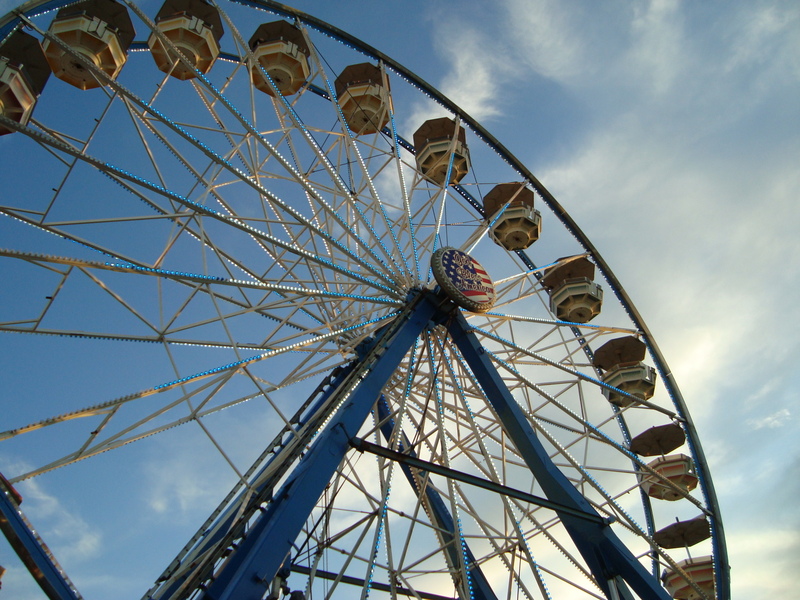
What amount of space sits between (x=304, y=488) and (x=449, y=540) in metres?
4.51

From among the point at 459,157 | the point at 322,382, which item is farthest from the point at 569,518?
the point at 459,157

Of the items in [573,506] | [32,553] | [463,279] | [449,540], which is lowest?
[32,553]

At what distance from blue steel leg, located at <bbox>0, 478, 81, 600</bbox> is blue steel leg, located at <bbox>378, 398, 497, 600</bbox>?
460 cm

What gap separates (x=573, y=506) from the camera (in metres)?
7.40

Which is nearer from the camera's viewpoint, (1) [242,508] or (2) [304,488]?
(2) [304,488]

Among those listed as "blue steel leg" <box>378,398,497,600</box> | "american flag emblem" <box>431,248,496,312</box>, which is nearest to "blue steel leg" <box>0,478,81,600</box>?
"blue steel leg" <box>378,398,497,600</box>

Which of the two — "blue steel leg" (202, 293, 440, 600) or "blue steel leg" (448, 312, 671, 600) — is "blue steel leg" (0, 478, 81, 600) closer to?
"blue steel leg" (202, 293, 440, 600)

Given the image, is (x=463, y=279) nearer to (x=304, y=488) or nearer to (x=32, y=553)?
(x=304, y=488)

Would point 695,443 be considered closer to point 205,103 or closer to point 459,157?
point 459,157

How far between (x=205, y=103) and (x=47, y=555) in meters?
7.29

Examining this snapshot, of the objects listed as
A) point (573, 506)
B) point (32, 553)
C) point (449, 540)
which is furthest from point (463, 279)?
point (32, 553)

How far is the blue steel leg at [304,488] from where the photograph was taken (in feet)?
→ 16.3

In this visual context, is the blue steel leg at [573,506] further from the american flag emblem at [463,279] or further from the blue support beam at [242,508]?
the blue support beam at [242,508]

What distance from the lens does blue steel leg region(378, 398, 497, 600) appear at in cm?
863
